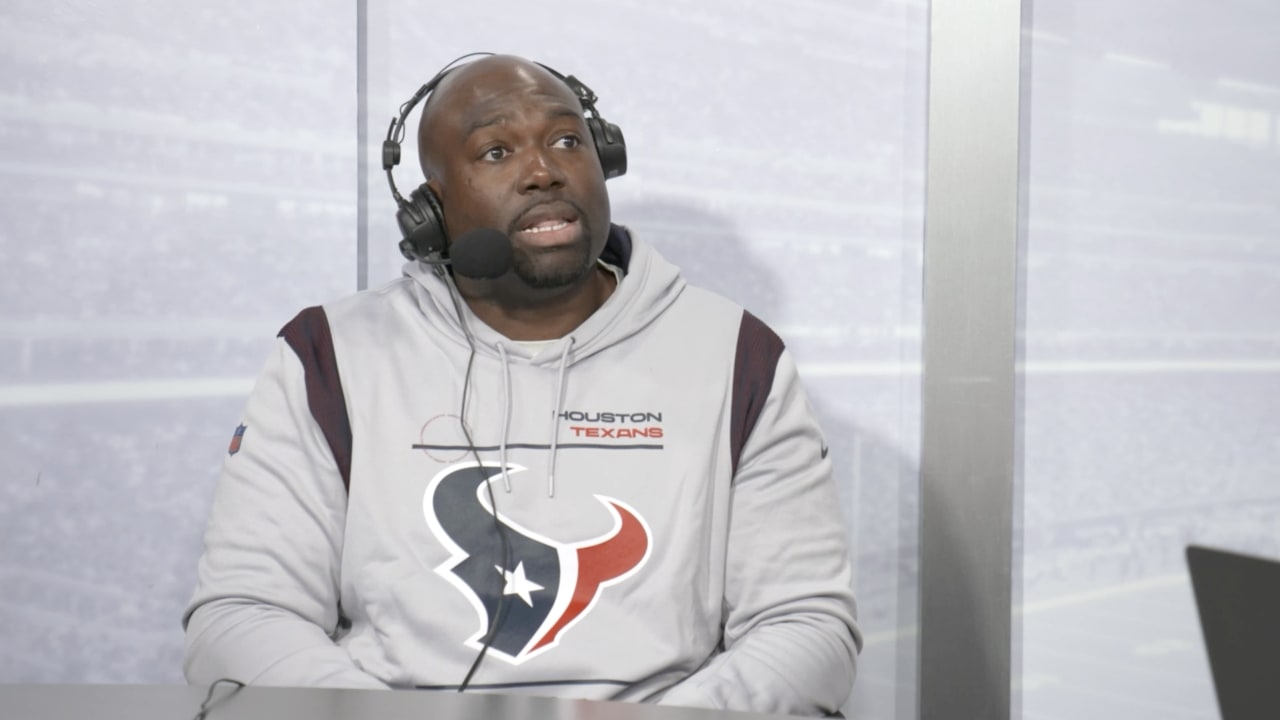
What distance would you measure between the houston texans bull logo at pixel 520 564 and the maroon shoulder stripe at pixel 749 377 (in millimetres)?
181

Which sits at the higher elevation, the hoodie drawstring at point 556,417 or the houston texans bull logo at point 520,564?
the hoodie drawstring at point 556,417

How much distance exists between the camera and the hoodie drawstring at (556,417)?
1401 mm

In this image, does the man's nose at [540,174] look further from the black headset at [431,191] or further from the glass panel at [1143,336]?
the glass panel at [1143,336]

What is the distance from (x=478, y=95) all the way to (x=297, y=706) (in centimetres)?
103

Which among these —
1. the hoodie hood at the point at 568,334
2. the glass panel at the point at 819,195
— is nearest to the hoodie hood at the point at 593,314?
the hoodie hood at the point at 568,334

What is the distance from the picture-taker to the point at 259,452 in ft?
4.58

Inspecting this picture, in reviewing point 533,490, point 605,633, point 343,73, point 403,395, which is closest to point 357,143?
point 343,73

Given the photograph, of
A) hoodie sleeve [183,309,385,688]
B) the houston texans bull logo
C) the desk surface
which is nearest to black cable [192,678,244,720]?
the desk surface

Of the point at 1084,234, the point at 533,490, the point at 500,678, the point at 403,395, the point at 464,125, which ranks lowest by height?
the point at 500,678

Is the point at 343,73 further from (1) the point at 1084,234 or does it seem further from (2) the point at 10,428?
(1) the point at 1084,234

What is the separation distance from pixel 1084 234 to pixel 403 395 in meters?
1.17

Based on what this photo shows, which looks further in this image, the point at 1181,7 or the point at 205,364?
the point at 205,364

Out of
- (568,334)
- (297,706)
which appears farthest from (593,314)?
(297,706)

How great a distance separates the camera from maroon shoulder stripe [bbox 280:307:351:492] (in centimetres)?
142
